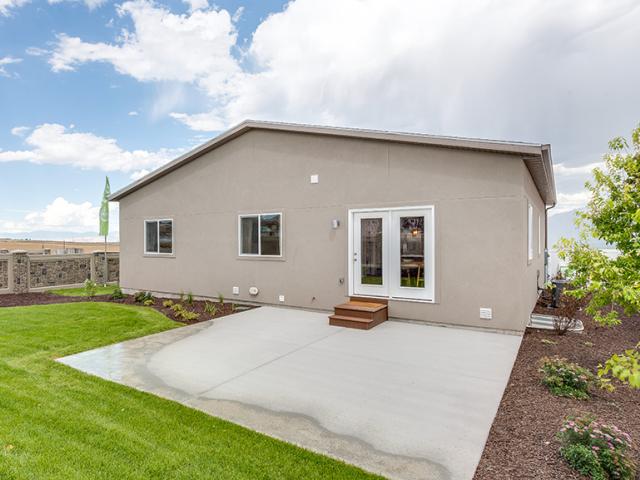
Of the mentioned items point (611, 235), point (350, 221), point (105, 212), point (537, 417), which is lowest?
point (537, 417)

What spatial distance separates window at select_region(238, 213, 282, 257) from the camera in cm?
875

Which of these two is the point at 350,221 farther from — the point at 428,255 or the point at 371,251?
the point at 428,255

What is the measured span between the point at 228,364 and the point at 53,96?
15.3m

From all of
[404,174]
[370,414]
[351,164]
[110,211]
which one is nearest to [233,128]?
[351,164]

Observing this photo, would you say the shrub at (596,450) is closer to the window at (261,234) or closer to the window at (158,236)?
the window at (261,234)

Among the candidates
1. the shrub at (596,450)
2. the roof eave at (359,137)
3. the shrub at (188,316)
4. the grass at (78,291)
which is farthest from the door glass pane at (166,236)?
the shrub at (596,450)

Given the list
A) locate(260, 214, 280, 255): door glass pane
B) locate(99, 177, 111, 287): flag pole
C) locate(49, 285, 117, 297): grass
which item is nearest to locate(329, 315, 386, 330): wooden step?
locate(260, 214, 280, 255): door glass pane

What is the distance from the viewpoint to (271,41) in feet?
35.1

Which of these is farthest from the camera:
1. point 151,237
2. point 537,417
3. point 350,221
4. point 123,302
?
point 151,237

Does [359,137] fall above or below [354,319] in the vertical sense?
above

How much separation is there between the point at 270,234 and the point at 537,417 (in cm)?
668

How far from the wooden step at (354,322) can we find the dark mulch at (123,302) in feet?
8.65

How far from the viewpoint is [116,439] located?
2.73 metres

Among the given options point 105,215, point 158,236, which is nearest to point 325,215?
point 158,236
